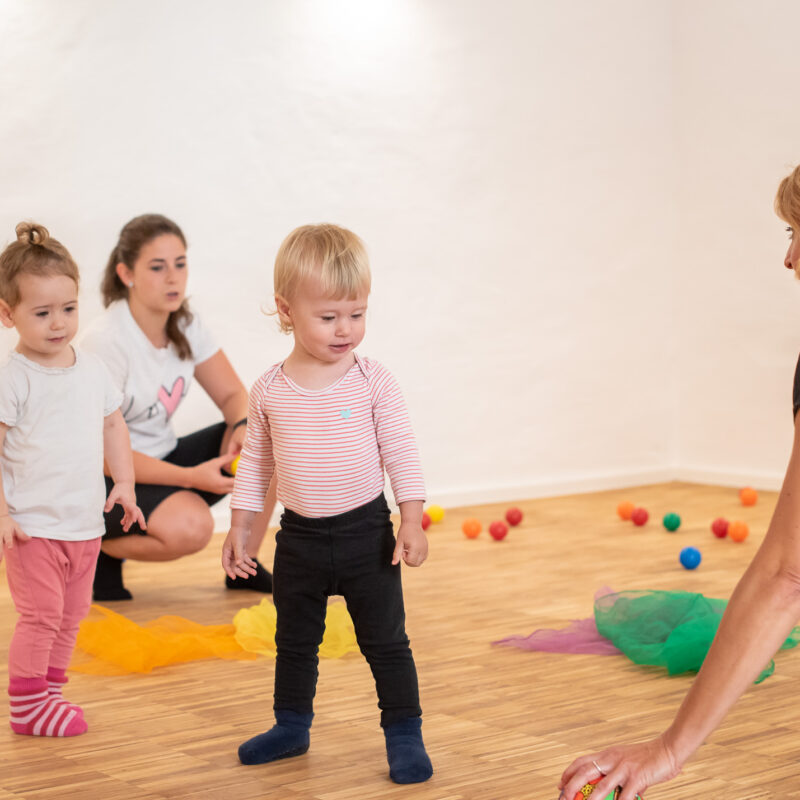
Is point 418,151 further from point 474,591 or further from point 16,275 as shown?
point 16,275

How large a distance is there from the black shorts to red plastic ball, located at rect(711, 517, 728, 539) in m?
1.86

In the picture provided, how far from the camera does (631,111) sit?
560cm

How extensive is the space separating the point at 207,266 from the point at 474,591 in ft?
6.22

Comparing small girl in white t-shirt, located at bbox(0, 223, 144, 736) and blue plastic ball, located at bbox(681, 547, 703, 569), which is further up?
small girl in white t-shirt, located at bbox(0, 223, 144, 736)

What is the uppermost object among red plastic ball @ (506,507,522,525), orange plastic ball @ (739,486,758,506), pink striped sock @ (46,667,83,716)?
pink striped sock @ (46,667,83,716)

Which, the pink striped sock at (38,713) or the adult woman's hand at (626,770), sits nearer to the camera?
the adult woman's hand at (626,770)

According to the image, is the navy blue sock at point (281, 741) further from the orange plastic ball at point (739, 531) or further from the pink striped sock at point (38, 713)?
the orange plastic ball at point (739, 531)

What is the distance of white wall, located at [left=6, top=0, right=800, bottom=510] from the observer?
14.0 feet

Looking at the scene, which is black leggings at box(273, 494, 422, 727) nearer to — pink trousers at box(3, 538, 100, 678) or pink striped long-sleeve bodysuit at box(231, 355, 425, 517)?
pink striped long-sleeve bodysuit at box(231, 355, 425, 517)

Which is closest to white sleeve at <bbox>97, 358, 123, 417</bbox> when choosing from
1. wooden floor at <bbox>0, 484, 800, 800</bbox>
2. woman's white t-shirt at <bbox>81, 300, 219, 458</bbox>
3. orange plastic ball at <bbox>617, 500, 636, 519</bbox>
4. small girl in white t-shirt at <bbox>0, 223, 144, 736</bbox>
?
small girl in white t-shirt at <bbox>0, 223, 144, 736</bbox>

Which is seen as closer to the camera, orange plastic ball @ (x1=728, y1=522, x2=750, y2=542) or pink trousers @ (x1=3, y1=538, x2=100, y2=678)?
pink trousers @ (x1=3, y1=538, x2=100, y2=678)

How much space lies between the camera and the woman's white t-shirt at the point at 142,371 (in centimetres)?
332

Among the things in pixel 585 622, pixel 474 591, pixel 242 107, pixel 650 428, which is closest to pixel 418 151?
pixel 242 107

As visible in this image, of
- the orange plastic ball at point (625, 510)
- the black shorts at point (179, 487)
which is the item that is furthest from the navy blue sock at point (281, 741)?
the orange plastic ball at point (625, 510)
